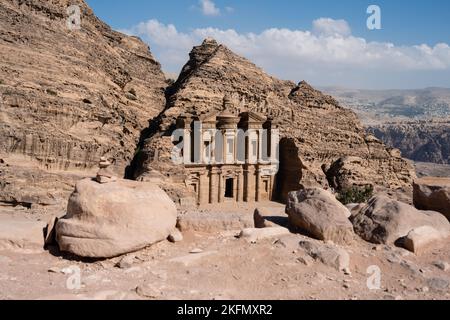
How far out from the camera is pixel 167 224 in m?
9.95

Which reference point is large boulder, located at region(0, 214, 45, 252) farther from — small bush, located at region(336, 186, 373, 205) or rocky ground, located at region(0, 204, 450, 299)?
small bush, located at region(336, 186, 373, 205)

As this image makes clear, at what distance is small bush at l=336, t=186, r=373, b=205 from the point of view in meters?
33.8

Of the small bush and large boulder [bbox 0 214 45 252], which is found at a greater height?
large boulder [bbox 0 214 45 252]

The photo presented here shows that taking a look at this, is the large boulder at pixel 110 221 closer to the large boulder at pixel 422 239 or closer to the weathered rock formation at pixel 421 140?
the large boulder at pixel 422 239

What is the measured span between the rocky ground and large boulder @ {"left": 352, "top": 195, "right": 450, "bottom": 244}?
1.13 ft

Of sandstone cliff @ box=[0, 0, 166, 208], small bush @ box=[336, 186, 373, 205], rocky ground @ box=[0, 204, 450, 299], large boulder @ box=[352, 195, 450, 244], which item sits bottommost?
small bush @ box=[336, 186, 373, 205]

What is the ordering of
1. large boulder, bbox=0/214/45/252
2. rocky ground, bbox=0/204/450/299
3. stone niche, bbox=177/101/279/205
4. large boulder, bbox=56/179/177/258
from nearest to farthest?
rocky ground, bbox=0/204/450/299 → large boulder, bbox=56/179/177/258 → large boulder, bbox=0/214/45/252 → stone niche, bbox=177/101/279/205

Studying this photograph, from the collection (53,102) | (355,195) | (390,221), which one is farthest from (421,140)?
(390,221)

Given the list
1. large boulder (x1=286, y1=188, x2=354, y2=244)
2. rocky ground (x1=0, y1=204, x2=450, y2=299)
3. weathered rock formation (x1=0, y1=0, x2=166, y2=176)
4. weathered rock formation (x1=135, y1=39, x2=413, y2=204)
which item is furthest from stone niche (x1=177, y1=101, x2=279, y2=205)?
rocky ground (x1=0, y1=204, x2=450, y2=299)

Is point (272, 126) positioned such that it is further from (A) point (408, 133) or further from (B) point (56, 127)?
(A) point (408, 133)

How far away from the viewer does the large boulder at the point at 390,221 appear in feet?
33.2

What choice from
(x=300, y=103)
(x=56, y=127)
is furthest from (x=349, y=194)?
(x=56, y=127)

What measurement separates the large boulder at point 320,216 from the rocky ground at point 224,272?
0.40 m
